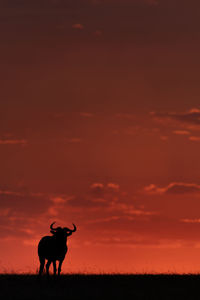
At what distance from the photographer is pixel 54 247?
31.8 m

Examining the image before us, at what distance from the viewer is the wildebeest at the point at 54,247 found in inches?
1247

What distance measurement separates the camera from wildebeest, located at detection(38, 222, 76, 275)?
104 ft
